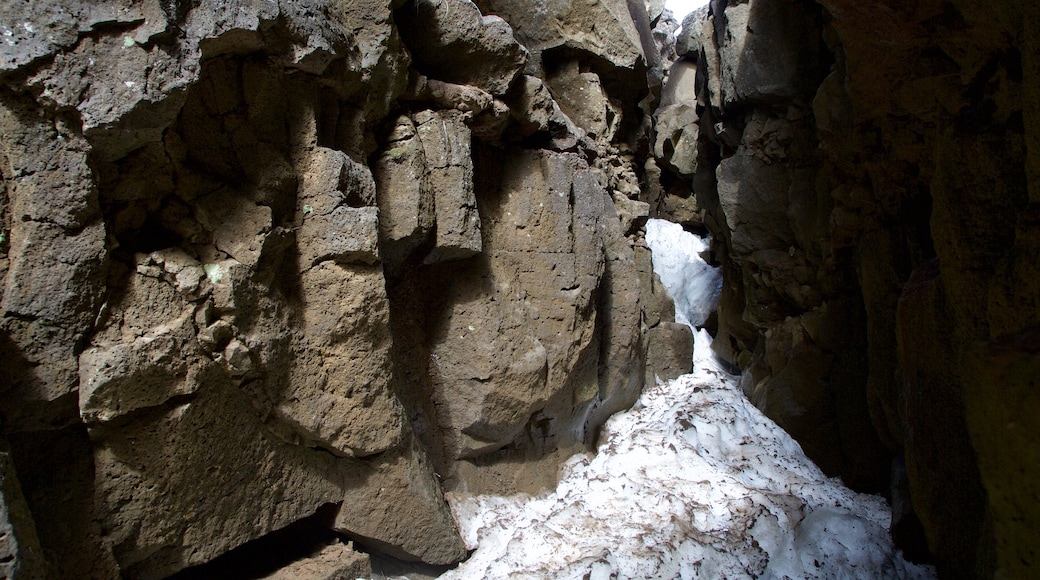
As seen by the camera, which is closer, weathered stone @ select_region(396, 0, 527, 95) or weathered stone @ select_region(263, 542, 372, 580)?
weathered stone @ select_region(263, 542, 372, 580)

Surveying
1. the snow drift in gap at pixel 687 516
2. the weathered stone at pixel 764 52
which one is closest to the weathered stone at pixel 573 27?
the weathered stone at pixel 764 52

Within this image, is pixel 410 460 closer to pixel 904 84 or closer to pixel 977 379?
pixel 977 379

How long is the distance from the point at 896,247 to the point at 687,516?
6.33 feet

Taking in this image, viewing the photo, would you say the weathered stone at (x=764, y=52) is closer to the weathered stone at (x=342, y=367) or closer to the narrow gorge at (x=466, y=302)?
the narrow gorge at (x=466, y=302)

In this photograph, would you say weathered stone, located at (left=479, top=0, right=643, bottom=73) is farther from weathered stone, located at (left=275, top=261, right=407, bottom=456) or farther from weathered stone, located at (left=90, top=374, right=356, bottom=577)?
weathered stone, located at (left=90, top=374, right=356, bottom=577)

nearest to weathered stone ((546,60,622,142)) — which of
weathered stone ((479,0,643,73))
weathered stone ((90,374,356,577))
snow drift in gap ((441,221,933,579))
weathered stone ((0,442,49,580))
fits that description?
weathered stone ((479,0,643,73))

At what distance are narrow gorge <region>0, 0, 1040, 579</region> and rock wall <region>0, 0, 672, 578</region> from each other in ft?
0.04

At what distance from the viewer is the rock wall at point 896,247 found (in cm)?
174

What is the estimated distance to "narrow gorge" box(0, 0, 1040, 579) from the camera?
6.22 feet

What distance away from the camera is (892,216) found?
3.36 m

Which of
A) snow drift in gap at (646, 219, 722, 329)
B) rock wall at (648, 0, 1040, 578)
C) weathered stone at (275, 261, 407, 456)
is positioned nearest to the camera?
rock wall at (648, 0, 1040, 578)

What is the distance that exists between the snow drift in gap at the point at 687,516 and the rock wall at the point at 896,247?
25 centimetres

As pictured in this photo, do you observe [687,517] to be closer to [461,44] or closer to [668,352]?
[668,352]

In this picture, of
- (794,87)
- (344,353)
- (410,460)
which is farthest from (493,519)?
(794,87)
